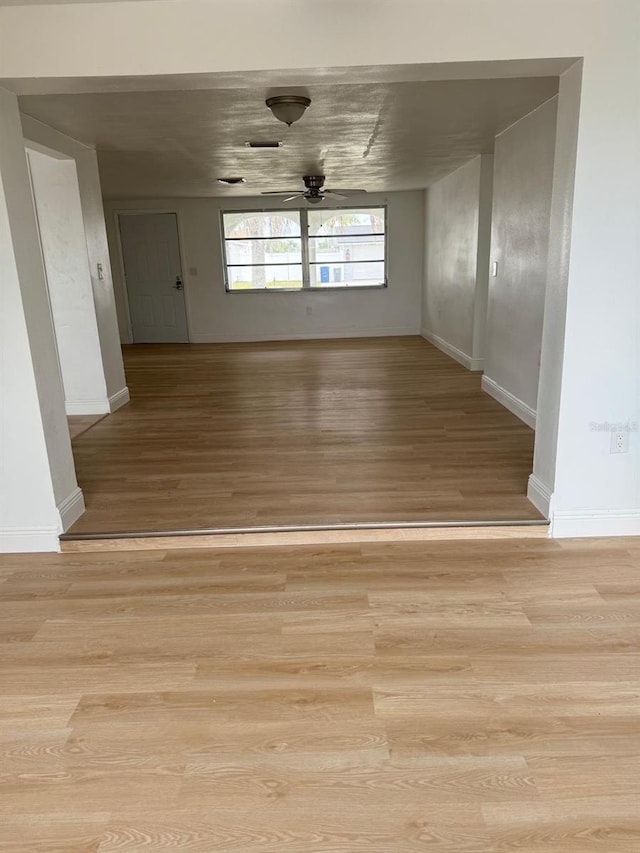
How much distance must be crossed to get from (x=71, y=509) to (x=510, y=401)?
3.36m

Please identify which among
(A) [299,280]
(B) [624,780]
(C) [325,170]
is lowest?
(B) [624,780]

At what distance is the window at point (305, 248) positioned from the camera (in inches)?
351

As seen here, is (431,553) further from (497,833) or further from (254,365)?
(254,365)

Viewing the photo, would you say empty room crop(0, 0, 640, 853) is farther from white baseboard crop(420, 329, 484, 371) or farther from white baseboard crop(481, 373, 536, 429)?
white baseboard crop(420, 329, 484, 371)

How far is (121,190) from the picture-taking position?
7.38 metres

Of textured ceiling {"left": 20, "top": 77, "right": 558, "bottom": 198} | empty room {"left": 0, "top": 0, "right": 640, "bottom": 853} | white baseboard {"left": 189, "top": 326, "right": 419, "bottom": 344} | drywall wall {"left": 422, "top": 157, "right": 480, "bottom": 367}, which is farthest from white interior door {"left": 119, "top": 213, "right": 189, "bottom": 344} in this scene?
empty room {"left": 0, "top": 0, "right": 640, "bottom": 853}

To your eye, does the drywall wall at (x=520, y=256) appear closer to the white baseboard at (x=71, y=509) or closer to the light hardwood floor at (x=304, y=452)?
the light hardwood floor at (x=304, y=452)

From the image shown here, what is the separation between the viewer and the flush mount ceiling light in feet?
10.1

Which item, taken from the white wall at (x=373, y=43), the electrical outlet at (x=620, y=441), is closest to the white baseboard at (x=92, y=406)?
the white wall at (x=373, y=43)

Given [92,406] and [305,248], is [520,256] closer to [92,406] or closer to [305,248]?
[92,406]

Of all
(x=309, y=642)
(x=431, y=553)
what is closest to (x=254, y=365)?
(x=431, y=553)

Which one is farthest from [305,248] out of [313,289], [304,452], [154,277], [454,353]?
[304,452]

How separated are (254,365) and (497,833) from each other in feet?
20.0

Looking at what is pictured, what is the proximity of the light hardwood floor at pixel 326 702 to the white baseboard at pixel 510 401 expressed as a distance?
1.68m
